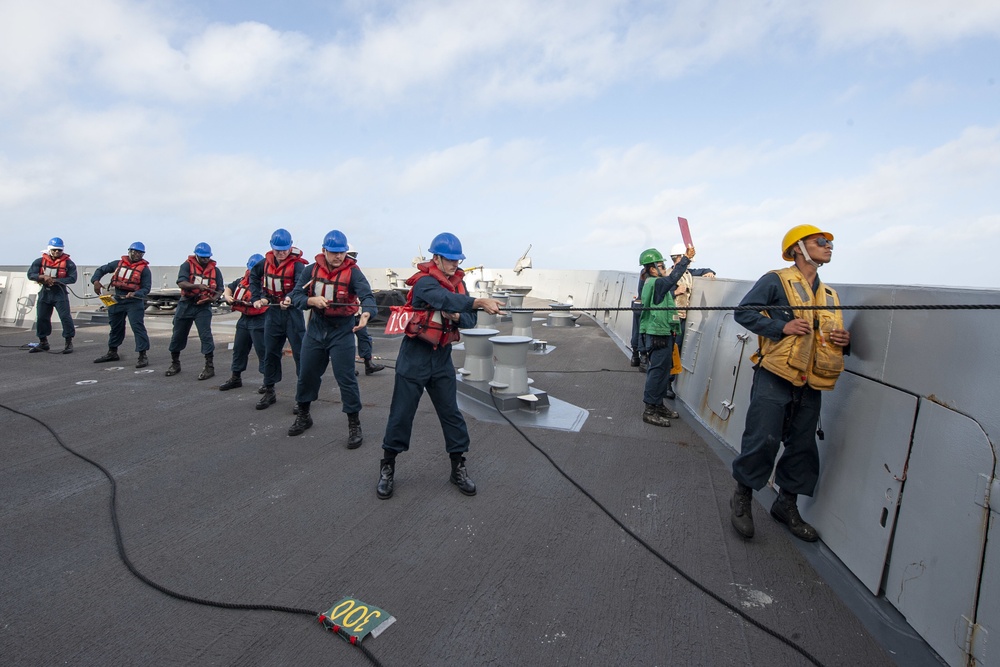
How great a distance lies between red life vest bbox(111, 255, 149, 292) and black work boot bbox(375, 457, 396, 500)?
21.8ft

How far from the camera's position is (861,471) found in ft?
9.15

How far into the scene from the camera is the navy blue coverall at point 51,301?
9156mm

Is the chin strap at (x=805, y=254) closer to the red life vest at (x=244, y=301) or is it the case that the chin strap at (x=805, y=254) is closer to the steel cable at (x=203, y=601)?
the steel cable at (x=203, y=601)

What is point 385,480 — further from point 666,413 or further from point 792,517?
point 666,413

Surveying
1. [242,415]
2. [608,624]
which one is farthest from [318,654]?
[242,415]

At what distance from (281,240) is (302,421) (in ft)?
6.63

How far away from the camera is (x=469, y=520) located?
3295mm

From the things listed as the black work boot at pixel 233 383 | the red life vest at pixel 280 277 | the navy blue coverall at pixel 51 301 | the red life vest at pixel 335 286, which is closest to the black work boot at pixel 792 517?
the red life vest at pixel 335 286

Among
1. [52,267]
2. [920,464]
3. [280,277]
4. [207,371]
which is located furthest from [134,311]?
[920,464]

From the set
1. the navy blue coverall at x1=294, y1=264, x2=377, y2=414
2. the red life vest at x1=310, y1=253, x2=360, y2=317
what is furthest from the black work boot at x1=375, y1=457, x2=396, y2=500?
the red life vest at x1=310, y1=253, x2=360, y2=317

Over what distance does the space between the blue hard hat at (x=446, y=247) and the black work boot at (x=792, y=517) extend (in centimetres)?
255

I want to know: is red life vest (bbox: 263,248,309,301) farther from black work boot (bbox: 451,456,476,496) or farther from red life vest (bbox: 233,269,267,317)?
black work boot (bbox: 451,456,476,496)

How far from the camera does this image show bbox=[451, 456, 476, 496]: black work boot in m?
3.67

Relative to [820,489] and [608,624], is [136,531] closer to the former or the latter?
[608,624]
